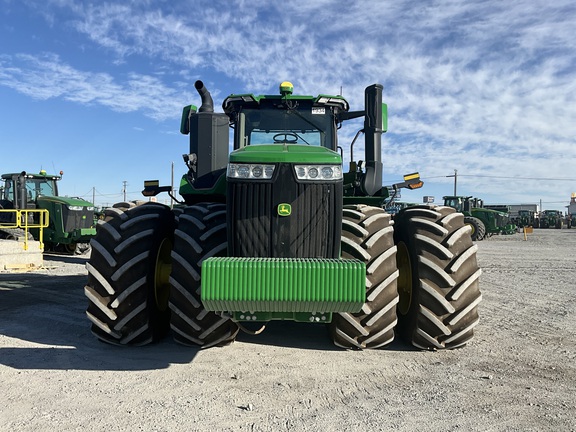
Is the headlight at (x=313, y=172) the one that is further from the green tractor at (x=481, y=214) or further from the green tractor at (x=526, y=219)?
the green tractor at (x=526, y=219)

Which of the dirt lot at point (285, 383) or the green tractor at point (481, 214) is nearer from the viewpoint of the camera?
the dirt lot at point (285, 383)

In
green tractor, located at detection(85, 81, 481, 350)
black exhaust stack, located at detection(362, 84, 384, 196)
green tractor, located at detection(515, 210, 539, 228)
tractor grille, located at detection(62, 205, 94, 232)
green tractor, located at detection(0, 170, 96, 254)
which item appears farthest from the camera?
green tractor, located at detection(515, 210, 539, 228)

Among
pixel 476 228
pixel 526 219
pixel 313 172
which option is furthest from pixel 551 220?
pixel 313 172

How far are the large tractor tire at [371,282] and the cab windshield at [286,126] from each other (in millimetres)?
1543

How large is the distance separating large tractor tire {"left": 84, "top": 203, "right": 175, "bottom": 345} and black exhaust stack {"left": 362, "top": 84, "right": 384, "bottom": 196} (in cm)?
234

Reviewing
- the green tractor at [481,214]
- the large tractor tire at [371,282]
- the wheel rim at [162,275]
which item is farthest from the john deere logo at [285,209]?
the green tractor at [481,214]

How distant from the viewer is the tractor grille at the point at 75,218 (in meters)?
15.4

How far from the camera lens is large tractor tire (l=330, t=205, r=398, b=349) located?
4.23m

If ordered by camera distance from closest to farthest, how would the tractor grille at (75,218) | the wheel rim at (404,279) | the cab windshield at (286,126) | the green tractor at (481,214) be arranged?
the wheel rim at (404,279) < the cab windshield at (286,126) < the tractor grille at (75,218) < the green tractor at (481,214)

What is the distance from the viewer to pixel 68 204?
15.5 meters

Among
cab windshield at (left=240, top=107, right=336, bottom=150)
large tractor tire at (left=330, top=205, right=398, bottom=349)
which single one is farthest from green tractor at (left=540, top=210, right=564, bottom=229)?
large tractor tire at (left=330, top=205, right=398, bottom=349)

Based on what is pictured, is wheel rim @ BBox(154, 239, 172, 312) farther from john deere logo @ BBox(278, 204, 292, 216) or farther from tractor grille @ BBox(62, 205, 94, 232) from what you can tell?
tractor grille @ BBox(62, 205, 94, 232)

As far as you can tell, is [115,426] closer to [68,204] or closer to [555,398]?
[555,398]

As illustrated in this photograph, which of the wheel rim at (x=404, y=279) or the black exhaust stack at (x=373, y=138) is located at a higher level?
the black exhaust stack at (x=373, y=138)
